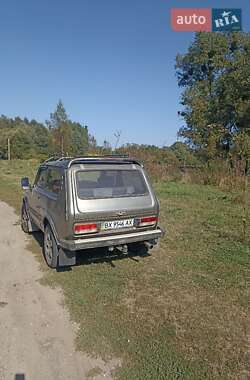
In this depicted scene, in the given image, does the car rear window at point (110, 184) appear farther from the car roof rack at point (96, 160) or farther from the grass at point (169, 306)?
the grass at point (169, 306)

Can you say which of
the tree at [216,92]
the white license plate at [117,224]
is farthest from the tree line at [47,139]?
the white license plate at [117,224]

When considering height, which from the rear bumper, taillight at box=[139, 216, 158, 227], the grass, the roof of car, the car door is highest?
the roof of car

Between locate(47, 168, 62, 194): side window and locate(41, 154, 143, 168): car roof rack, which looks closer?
locate(41, 154, 143, 168): car roof rack

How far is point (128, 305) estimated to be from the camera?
388 cm

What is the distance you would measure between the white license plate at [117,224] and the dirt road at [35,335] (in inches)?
46.1

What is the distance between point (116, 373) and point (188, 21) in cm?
788

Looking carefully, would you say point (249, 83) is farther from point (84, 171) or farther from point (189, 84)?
point (84, 171)

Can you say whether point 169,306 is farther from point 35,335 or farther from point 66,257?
point 66,257

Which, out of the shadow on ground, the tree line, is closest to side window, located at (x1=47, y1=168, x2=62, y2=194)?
the shadow on ground

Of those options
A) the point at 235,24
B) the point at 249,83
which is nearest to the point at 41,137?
the point at 249,83

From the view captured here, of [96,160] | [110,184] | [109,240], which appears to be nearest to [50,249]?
[109,240]

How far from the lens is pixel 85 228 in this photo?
4430 mm

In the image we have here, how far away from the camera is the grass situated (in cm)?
288

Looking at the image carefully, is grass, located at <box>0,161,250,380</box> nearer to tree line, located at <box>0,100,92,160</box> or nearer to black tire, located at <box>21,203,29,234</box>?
black tire, located at <box>21,203,29,234</box>
